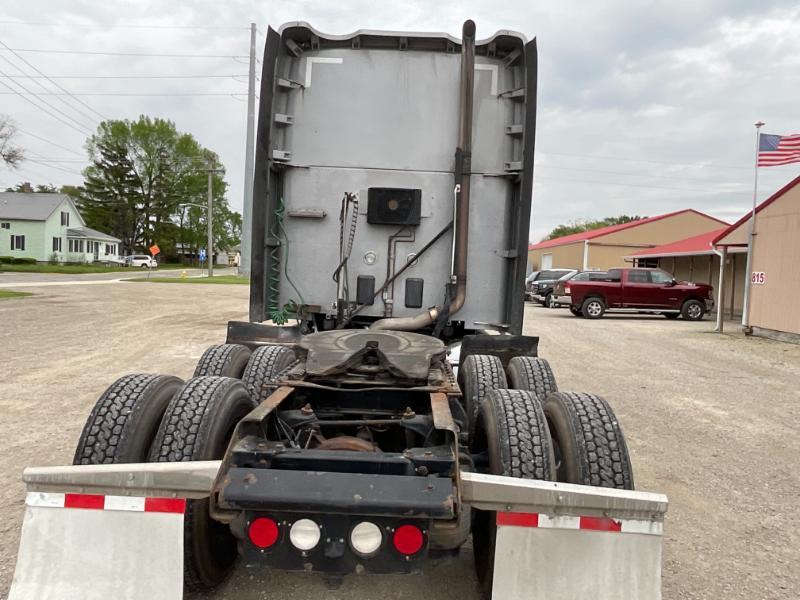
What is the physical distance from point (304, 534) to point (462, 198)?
335cm

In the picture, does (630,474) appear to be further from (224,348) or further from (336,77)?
(336,77)

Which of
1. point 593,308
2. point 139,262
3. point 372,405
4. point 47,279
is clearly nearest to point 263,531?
point 372,405

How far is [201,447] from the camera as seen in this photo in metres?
2.56

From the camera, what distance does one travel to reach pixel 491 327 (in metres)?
5.21

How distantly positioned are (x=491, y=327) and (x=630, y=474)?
2.67m

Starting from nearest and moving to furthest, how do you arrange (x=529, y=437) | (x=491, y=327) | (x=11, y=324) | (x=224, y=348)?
Answer: (x=529, y=437)
(x=224, y=348)
(x=491, y=327)
(x=11, y=324)

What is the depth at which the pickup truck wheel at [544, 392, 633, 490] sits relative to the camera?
2.56 meters

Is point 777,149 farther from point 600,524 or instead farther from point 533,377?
point 600,524

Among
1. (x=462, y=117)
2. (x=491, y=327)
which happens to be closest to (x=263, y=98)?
(x=462, y=117)

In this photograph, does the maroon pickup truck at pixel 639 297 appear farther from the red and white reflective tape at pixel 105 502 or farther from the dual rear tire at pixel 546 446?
the red and white reflective tape at pixel 105 502

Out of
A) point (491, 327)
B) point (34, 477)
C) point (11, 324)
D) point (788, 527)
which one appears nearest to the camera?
point (34, 477)

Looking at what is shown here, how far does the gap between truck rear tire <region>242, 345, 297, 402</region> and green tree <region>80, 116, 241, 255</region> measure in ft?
250

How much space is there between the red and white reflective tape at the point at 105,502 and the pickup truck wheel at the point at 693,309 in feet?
71.4

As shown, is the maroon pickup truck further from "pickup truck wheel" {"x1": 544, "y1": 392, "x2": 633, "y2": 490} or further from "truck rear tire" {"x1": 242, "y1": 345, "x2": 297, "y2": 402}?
"pickup truck wheel" {"x1": 544, "y1": 392, "x2": 633, "y2": 490}
